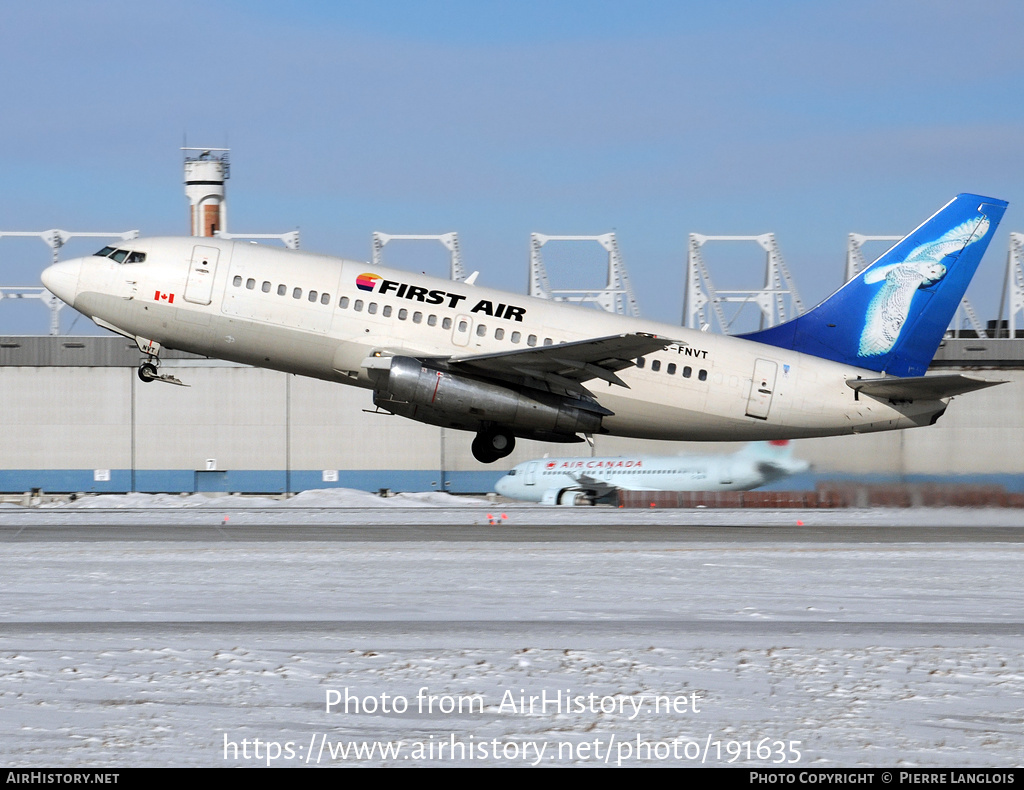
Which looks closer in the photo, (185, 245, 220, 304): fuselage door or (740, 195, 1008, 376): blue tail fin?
(185, 245, 220, 304): fuselage door

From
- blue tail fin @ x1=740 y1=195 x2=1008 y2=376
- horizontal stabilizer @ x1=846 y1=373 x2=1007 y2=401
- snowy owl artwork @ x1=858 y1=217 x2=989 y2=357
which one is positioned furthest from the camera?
snowy owl artwork @ x1=858 y1=217 x2=989 y2=357

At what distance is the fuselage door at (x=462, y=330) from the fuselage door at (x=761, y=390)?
25.2ft

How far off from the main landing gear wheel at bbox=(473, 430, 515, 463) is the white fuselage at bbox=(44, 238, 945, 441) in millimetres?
2452

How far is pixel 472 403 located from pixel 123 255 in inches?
382

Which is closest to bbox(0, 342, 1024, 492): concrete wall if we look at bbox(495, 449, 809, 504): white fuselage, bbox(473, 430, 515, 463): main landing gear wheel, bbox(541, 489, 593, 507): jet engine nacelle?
bbox(495, 449, 809, 504): white fuselage

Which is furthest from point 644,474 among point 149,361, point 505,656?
point 505,656

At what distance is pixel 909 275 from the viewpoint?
31.9 m

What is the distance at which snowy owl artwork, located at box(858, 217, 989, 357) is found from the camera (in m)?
31.6

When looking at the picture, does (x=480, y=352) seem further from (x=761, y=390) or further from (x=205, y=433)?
(x=205, y=433)

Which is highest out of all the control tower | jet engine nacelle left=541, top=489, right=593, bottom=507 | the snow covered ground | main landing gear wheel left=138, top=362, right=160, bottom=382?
the control tower

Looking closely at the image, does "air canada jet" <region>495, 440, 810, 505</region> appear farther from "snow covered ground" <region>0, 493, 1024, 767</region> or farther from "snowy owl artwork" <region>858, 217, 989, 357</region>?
"snow covered ground" <region>0, 493, 1024, 767</region>

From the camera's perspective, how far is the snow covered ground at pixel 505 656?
1085 centimetres

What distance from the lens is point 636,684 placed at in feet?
42.2

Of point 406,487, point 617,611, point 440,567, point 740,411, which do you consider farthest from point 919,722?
point 406,487
